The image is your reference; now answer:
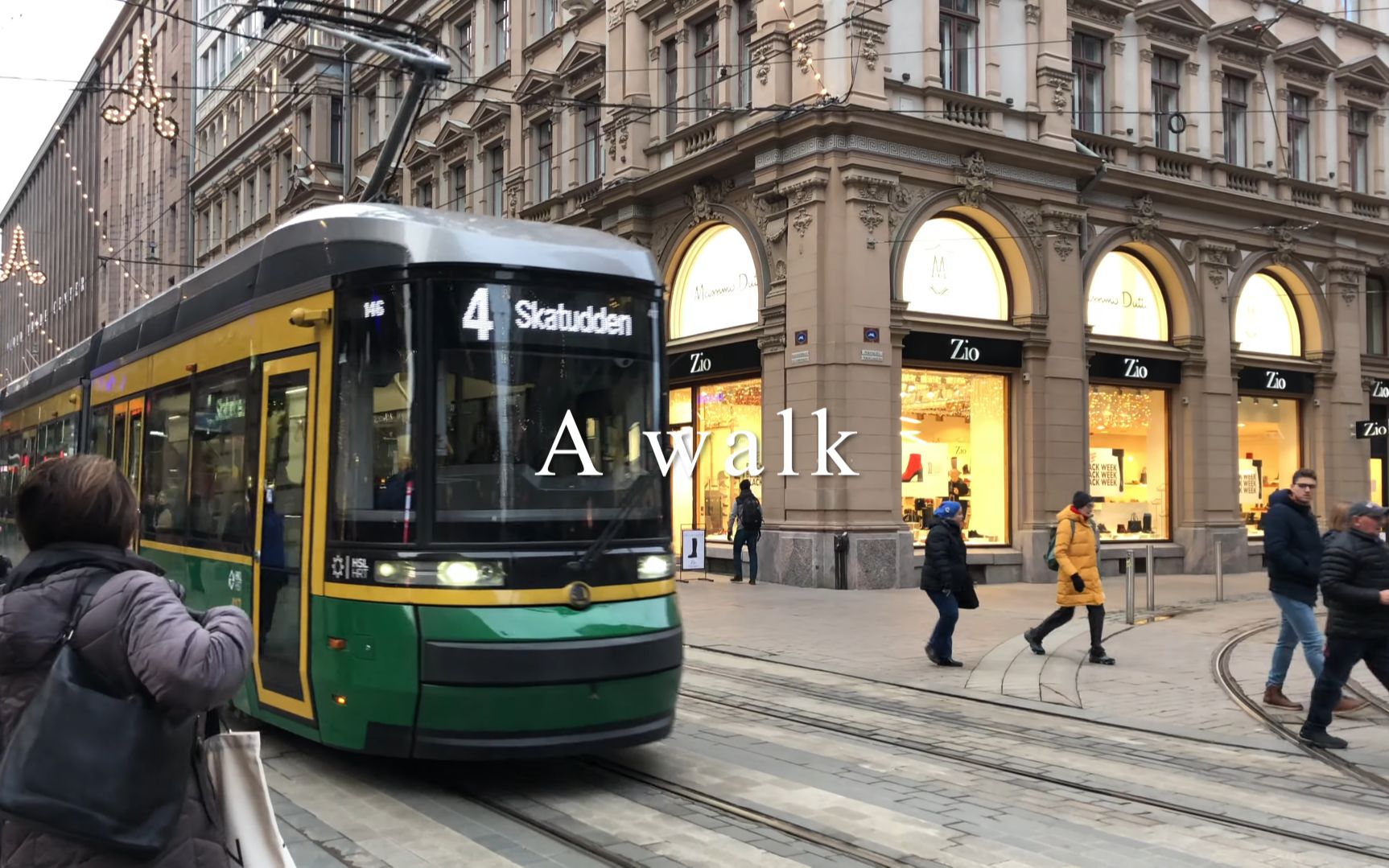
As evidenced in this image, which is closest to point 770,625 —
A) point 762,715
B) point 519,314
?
point 762,715

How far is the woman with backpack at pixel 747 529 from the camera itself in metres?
20.2

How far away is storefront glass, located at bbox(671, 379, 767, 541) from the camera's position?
22.1 meters

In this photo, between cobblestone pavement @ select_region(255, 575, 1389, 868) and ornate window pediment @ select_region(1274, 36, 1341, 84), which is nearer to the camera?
cobblestone pavement @ select_region(255, 575, 1389, 868)

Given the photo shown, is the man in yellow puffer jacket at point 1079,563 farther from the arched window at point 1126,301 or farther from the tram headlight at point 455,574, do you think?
the arched window at point 1126,301

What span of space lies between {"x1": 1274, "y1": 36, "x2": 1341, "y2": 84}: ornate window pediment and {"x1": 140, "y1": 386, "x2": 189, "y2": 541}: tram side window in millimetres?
25066

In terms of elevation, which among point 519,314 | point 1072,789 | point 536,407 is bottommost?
point 1072,789

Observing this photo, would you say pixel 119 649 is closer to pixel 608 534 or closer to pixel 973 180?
pixel 608 534

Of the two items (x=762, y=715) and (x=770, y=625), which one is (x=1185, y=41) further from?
(x=762, y=715)

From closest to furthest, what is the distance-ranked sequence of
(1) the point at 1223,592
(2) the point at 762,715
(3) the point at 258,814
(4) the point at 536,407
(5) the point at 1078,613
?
(3) the point at 258,814
(4) the point at 536,407
(2) the point at 762,715
(5) the point at 1078,613
(1) the point at 1223,592

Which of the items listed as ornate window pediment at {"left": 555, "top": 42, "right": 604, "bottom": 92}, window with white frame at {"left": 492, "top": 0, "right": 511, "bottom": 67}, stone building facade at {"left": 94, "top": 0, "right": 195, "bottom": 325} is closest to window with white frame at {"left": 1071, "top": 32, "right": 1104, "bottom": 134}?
ornate window pediment at {"left": 555, "top": 42, "right": 604, "bottom": 92}

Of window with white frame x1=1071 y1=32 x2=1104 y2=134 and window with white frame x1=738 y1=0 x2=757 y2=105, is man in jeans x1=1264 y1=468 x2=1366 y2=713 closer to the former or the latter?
window with white frame x1=738 y1=0 x2=757 y2=105

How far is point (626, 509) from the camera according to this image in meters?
6.53

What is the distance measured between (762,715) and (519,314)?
3.95 m

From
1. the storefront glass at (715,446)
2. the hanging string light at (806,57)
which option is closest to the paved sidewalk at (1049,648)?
the storefront glass at (715,446)
